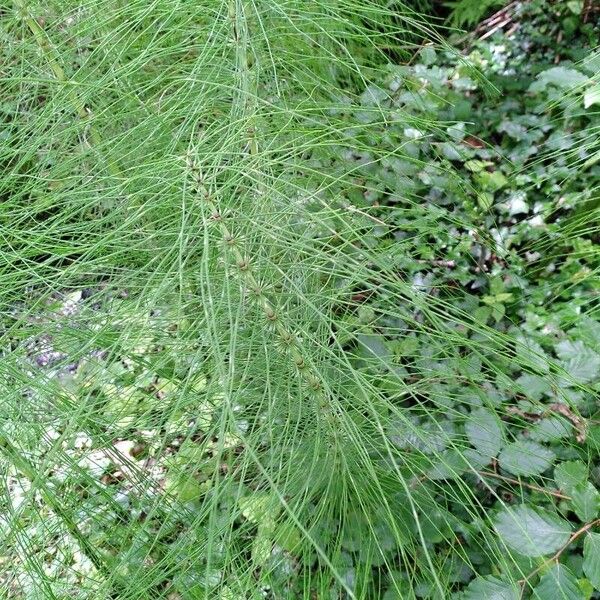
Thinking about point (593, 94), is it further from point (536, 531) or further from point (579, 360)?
point (536, 531)

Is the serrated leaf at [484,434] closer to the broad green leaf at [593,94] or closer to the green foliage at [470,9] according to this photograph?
the broad green leaf at [593,94]

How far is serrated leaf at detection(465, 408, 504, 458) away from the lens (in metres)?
1.09

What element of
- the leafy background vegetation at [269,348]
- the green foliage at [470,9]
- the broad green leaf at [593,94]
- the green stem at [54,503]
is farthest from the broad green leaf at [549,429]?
the green foliage at [470,9]

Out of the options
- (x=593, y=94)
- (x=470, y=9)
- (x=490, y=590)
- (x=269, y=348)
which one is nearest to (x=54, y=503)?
(x=269, y=348)

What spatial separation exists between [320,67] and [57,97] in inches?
21.9

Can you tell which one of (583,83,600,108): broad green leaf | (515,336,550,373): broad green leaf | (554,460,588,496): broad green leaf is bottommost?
(554,460,588,496): broad green leaf

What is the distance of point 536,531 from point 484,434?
17cm

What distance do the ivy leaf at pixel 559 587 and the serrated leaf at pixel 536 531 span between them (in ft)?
0.12

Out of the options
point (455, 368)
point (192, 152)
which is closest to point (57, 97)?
point (192, 152)

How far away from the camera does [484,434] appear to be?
1101 mm

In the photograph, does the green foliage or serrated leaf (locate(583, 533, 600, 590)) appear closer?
serrated leaf (locate(583, 533, 600, 590))

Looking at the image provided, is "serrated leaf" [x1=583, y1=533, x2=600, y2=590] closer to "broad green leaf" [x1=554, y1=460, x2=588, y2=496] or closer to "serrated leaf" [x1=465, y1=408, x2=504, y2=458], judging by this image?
"broad green leaf" [x1=554, y1=460, x2=588, y2=496]

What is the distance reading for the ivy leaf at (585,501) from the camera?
0.98m

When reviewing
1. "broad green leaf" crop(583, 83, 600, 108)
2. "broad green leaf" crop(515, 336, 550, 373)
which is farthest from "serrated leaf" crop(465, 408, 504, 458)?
"broad green leaf" crop(583, 83, 600, 108)
